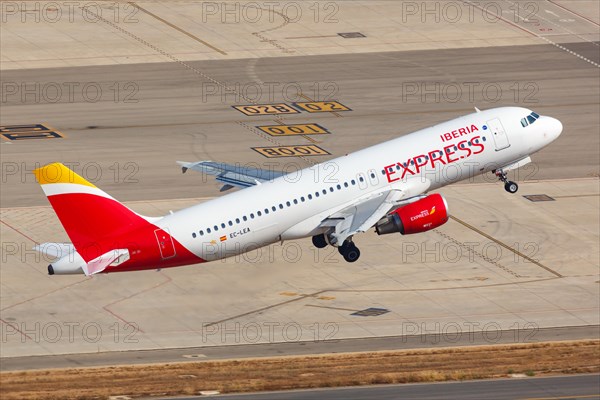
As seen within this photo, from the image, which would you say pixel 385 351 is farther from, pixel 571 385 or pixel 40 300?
pixel 40 300

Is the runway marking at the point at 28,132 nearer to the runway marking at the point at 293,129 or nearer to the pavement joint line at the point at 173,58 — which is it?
the pavement joint line at the point at 173,58

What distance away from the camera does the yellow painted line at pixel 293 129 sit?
473ft

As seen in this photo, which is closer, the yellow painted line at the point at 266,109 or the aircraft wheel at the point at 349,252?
the aircraft wheel at the point at 349,252

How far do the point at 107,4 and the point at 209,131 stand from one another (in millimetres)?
35763

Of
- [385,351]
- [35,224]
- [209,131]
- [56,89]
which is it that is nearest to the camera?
[385,351]

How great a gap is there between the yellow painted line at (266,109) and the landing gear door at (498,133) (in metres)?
39.2

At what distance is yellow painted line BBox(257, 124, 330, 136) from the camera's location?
144 metres

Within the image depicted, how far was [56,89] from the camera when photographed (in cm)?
15362

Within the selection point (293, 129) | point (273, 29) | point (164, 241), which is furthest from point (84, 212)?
point (273, 29)

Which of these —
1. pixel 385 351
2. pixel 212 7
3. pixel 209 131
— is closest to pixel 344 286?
pixel 385 351

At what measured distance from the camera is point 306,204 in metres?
107

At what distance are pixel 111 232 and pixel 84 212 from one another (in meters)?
2.83

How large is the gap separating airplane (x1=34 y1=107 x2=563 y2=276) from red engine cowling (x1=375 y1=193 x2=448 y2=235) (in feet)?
0.20

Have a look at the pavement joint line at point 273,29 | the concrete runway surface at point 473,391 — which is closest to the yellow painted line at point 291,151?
the pavement joint line at point 273,29
